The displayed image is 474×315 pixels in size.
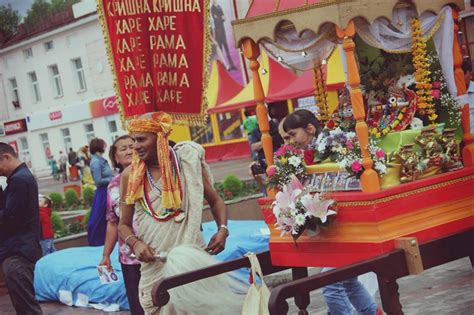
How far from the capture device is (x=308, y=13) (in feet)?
17.7

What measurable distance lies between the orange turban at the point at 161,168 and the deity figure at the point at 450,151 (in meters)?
1.69

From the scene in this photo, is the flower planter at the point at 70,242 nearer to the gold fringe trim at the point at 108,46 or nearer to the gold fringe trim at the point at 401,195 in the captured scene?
the gold fringe trim at the point at 108,46

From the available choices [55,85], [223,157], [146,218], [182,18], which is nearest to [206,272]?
[146,218]

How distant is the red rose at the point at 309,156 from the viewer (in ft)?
19.7

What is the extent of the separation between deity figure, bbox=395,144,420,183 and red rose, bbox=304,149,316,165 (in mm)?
676

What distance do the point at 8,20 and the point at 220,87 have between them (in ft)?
61.8

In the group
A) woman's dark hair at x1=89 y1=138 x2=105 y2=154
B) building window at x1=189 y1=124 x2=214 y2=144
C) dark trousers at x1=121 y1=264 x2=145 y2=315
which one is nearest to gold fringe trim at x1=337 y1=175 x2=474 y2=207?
dark trousers at x1=121 y1=264 x2=145 y2=315

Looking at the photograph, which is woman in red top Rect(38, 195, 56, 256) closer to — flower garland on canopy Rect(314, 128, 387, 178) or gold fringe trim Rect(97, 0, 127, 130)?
gold fringe trim Rect(97, 0, 127, 130)

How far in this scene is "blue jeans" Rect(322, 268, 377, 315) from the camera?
582 centimetres

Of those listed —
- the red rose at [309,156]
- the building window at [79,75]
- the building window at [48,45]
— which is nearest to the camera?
the red rose at [309,156]

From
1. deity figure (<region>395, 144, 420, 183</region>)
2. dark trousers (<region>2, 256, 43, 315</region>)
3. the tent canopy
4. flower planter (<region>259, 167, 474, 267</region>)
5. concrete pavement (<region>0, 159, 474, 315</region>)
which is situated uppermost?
the tent canopy

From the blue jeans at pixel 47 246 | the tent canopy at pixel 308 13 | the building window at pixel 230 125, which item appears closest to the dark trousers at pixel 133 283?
the tent canopy at pixel 308 13

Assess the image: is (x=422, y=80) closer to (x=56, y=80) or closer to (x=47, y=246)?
(x=47, y=246)

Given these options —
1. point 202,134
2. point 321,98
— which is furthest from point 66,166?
point 321,98
